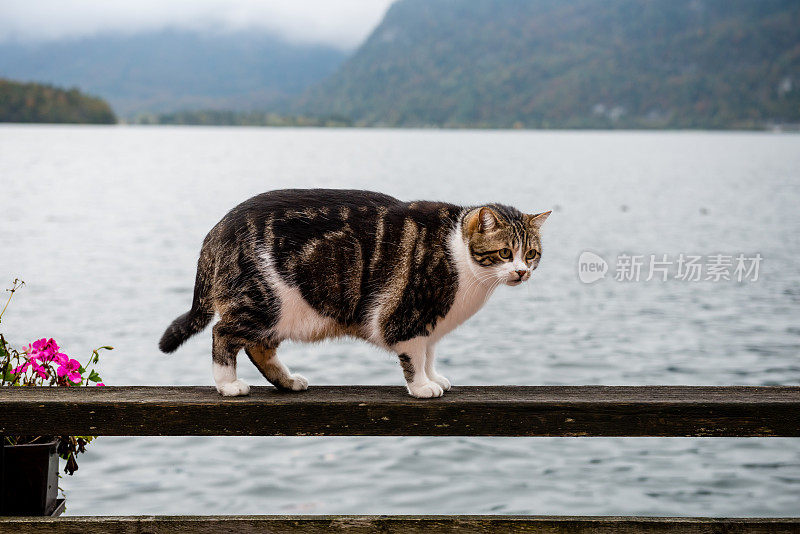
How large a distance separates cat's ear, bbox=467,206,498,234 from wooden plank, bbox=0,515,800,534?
3.43ft

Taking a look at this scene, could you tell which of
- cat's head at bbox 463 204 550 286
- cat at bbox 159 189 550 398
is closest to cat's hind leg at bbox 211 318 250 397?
cat at bbox 159 189 550 398

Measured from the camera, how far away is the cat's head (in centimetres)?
292

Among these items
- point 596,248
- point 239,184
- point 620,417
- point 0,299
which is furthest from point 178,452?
point 239,184

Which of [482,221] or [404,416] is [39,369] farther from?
[482,221]

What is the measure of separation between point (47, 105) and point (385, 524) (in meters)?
100

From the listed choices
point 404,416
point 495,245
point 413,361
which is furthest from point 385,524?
point 495,245

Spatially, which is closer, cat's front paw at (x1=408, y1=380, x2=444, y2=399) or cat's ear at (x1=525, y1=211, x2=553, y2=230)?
cat's front paw at (x1=408, y1=380, x2=444, y2=399)

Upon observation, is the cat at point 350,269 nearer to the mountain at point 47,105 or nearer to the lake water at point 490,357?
the lake water at point 490,357

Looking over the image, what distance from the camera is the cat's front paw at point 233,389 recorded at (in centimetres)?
263

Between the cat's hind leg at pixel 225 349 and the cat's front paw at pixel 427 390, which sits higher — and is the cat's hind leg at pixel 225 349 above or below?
above

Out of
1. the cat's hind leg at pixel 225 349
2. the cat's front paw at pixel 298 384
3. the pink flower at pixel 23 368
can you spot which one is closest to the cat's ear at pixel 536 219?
the cat's front paw at pixel 298 384

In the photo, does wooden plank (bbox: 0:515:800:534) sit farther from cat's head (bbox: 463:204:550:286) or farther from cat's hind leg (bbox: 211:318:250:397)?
cat's head (bbox: 463:204:550:286)

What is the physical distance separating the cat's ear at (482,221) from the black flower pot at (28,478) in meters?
1.48

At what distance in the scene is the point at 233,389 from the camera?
2672 mm
